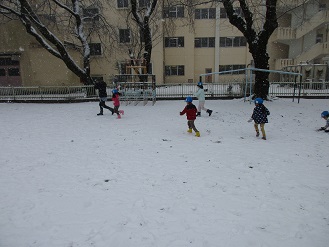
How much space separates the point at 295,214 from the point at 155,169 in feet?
9.35

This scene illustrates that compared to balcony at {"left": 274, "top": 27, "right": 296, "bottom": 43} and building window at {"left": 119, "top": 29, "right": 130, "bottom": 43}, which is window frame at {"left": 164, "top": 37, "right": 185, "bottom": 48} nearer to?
building window at {"left": 119, "top": 29, "right": 130, "bottom": 43}

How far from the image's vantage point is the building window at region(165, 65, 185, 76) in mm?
31125

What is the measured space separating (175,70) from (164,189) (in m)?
28.1

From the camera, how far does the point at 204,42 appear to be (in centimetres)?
3094

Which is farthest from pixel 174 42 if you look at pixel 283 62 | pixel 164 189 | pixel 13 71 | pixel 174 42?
pixel 164 189

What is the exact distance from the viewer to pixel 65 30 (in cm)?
2406

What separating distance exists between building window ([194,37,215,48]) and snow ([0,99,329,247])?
24561 mm

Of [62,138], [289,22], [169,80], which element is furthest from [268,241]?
[289,22]

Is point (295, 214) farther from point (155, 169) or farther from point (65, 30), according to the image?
point (65, 30)

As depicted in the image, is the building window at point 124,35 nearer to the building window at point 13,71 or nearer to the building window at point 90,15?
the building window at point 90,15

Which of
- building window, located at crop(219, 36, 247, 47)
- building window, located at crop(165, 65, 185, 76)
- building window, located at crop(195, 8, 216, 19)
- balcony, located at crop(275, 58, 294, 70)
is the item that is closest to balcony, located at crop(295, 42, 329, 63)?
balcony, located at crop(275, 58, 294, 70)

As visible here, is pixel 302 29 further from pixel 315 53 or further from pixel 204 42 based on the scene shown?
pixel 204 42

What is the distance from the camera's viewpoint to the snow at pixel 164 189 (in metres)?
3.31

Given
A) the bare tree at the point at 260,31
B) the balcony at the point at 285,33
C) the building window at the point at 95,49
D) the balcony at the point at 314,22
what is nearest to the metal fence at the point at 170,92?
the bare tree at the point at 260,31
